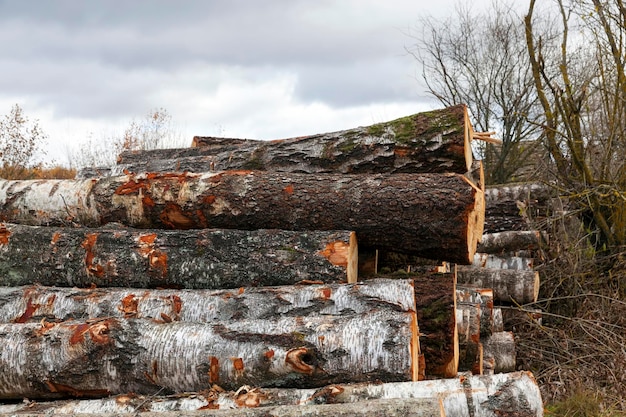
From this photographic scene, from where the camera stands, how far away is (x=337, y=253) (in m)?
4.43

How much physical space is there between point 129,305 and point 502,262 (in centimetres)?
518

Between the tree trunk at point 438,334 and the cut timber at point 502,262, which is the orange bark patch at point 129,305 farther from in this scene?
the cut timber at point 502,262

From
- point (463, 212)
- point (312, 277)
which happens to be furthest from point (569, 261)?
point (312, 277)

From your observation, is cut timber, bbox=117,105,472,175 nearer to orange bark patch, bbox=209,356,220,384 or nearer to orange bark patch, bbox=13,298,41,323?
orange bark patch, bbox=13,298,41,323

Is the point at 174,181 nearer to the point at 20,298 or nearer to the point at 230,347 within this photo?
the point at 20,298

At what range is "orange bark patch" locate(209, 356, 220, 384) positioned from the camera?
11.7ft

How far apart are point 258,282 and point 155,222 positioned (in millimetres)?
1205

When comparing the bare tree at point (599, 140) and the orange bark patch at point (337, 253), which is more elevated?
the bare tree at point (599, 140)

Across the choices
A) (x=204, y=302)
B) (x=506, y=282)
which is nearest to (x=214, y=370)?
(x=204, y=302)

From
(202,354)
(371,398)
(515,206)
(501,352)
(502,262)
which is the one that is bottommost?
(501,352)

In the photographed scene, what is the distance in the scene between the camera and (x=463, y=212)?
440cm

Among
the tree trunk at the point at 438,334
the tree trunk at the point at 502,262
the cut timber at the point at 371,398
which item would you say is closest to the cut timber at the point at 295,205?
the tree trunk at the point at 438,334

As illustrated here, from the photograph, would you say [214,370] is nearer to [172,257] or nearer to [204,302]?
[204,302]

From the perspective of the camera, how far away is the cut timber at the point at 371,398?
127 inches
